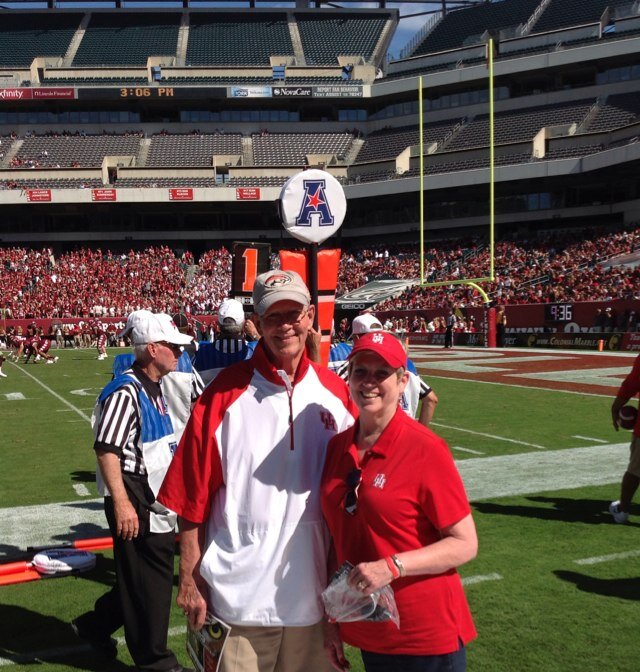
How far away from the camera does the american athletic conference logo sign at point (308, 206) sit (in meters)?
4.48

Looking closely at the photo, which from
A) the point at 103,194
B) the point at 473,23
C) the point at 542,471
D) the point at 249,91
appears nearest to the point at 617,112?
the point at 473,23

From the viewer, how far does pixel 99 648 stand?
437 cm

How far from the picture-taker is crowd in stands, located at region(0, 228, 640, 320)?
3662cm

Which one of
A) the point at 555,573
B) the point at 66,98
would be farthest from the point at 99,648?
the point at 66,98

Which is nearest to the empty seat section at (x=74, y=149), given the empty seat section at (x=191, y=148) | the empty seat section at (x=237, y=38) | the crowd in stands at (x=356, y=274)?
the empty seat section at (x=191, y=148)

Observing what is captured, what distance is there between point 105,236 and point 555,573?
59800mm

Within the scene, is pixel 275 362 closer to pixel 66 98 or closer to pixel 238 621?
pixel 238 621

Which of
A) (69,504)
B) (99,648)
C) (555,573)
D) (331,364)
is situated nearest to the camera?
(99,648)

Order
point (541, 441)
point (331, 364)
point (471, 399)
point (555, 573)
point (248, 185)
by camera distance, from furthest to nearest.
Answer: point (248, 185)
point (471, 399)
point (541, 441)
point (331, 364)
point (555, 573)

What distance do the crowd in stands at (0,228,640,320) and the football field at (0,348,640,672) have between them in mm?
21453

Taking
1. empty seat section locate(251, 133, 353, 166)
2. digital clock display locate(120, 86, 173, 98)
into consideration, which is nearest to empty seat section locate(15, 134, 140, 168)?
digital clock display locate(120, 86, 173, 98)

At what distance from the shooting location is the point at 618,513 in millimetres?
6637

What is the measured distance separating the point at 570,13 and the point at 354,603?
65.4 metres

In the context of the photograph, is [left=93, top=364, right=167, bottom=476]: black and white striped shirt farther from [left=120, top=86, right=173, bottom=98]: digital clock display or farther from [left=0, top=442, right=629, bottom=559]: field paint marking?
[left=120, top=86, right=173, bottom=98]: digital clock display
